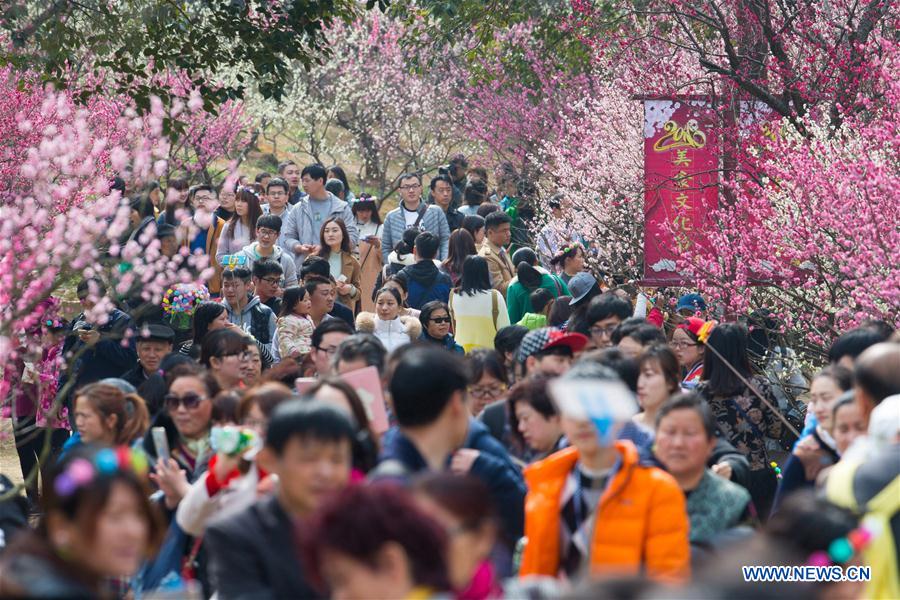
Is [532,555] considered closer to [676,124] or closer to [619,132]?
[676,124]

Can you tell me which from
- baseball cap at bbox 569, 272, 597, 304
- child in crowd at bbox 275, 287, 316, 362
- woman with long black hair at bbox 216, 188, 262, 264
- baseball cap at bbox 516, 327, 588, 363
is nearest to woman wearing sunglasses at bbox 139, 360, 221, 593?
baseball cap at bbox 516, 327, 588, 363

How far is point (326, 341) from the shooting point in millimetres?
8102

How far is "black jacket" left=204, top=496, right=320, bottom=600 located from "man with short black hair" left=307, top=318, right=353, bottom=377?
13.0ft

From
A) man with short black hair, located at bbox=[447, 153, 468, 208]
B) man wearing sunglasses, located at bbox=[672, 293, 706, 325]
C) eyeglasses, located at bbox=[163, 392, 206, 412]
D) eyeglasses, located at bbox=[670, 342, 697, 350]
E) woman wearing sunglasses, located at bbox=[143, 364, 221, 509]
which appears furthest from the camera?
man with short black hair, located at bbox=[447, 153, 468, 208]

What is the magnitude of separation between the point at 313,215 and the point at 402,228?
142cm

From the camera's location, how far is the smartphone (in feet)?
20.3

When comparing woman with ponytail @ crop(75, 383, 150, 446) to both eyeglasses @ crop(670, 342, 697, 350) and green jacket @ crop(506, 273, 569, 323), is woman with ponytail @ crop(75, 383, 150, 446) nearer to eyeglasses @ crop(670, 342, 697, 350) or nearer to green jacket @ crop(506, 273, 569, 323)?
eyeglasses @ crop(670, 342, 697, 350)

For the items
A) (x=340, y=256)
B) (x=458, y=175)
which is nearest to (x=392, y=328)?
(x=340, y=256)

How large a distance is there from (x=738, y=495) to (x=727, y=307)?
4.95 metres

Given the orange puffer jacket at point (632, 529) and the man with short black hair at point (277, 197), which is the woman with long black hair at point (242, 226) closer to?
the man with short black hair at point (277, 197)

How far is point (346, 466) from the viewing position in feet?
13.6

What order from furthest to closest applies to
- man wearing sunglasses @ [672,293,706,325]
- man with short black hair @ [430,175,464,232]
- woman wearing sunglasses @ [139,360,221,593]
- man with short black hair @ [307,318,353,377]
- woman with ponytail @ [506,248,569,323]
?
1. man with short black hair @ [430,175,464,232]
2. woman with ponytail @ [506,248,569,323]
3. man wearing sunglasses @ [672,293,706,325]
4. man with short black hair @ [307,318,353,377]
5. woman wearing sunglasses @ [139,360,221,593]

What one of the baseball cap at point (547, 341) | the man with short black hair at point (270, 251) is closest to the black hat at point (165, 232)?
the man with short black hair at point (270, 251)

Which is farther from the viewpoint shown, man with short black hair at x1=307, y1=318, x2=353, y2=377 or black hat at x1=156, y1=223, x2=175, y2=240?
black hat at x1=156, y1=223, x2=175, y2=240
